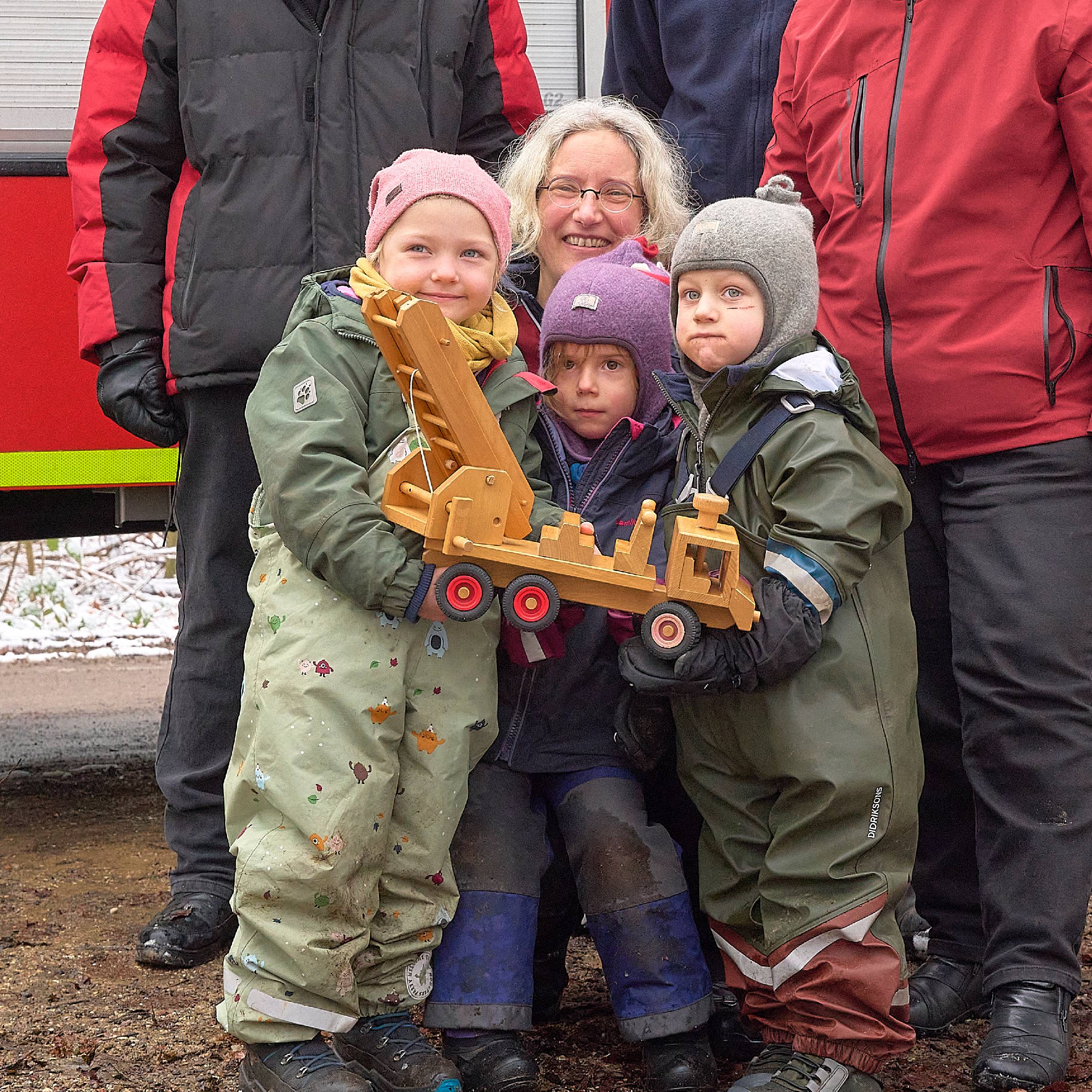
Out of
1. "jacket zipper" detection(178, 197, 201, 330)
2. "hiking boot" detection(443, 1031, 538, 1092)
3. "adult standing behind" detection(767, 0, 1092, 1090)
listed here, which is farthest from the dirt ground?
"jacket zipper" detection(178, 197, 201, 330)

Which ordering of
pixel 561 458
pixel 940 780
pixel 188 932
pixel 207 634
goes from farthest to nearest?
1. pixel 207 634
2. pixel 188 932
3. pixel 940 780
4. pixel 561 458

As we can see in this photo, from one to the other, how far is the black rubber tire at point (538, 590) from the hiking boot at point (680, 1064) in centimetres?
78

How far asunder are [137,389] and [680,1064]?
1.91 m

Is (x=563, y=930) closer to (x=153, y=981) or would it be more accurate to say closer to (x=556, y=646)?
(x=556, y=646)

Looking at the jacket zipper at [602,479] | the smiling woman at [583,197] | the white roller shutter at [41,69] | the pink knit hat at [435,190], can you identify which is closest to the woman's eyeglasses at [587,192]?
the smiling woman at [583,197]

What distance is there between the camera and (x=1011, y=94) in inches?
101

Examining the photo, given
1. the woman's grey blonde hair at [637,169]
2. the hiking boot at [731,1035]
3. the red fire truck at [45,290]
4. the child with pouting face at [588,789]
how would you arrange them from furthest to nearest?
the red fire truck at [45,290], the woman's grey blonde hair at [637,169], the hiking boot at [731,1035], the child with pouting face at [588,789]

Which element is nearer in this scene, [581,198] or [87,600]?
[581,198]

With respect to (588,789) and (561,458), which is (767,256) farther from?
(588,789)

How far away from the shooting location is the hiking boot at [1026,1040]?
246 centimetres

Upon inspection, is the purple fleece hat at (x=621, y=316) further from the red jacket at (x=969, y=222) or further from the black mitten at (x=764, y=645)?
the black mitten at (x=764, y=645)

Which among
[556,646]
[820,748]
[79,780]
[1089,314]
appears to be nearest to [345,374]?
[556,646]

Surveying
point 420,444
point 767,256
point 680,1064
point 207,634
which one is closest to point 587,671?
point 420,444

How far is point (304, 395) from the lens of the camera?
7.90 ft
